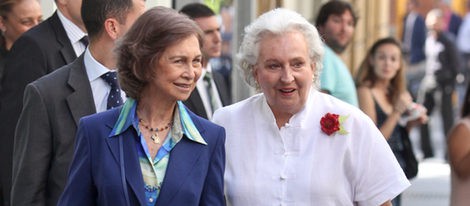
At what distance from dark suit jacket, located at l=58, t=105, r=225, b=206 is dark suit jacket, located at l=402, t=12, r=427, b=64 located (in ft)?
53.3

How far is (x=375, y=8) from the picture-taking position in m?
16.7

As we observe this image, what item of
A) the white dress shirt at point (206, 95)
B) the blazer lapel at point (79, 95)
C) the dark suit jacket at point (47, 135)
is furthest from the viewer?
the white dress shirt at point (206, 95)

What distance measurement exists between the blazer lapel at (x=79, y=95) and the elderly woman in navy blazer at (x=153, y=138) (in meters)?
0.72

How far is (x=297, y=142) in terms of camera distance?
4.70 metres

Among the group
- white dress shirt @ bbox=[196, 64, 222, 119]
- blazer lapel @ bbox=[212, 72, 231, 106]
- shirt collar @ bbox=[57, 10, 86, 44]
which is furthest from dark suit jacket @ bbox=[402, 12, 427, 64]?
shirt collar @ bbox=[57, 10, 86, 44]

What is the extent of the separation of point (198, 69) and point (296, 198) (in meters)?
0.70

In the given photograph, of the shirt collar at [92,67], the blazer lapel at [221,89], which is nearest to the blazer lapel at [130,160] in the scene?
the shirt collar at [92,67]

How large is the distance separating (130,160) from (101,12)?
1096 mm

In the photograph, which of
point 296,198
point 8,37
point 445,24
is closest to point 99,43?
point 296,198

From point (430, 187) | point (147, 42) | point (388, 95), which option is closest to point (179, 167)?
point (147, 42)

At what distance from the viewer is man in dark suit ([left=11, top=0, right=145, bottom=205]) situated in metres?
4.84

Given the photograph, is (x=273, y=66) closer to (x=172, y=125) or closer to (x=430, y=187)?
(x=172, y=125)

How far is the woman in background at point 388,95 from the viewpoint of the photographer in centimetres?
892

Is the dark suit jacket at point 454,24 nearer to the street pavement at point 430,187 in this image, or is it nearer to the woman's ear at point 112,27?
the street pavement at point 430,187
